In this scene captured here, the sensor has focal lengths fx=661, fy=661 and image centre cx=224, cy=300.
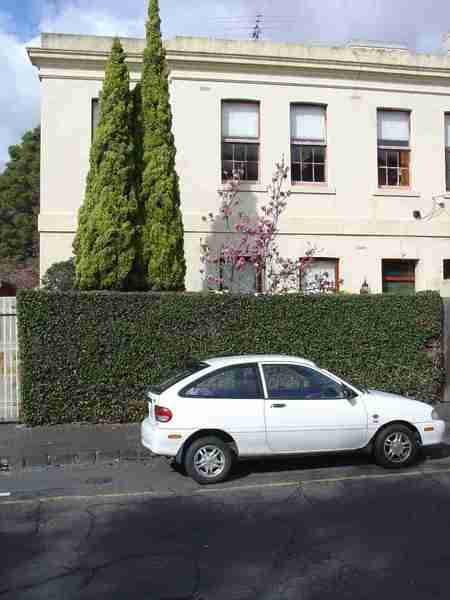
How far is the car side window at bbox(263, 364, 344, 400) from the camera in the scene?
335 inches

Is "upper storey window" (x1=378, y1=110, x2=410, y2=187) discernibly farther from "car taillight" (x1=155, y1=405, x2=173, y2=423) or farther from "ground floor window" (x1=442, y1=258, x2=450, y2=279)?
"car taillight" (x1=155, y1=405, x2=173, y2=423)

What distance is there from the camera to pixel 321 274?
17.3 m

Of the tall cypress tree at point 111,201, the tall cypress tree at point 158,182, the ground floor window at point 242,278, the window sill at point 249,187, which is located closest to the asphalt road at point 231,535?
the tall cypress tree at point 111,201

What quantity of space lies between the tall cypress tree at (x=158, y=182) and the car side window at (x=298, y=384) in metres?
5.31

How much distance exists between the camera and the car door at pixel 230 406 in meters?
8.13

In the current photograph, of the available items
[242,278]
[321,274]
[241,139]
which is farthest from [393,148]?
[242,278]

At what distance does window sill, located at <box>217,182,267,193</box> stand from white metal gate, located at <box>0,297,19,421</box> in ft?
22.1

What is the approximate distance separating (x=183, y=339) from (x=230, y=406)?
4115mm

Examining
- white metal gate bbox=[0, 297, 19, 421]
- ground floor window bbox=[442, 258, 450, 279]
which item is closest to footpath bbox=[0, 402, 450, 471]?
white metal gate bbox=[0, 297, 19, 421]

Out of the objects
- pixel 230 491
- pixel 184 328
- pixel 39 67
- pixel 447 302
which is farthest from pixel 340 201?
pixel 230 491

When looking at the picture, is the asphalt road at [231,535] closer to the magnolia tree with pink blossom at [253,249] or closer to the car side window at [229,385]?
the car side window at [229,385]

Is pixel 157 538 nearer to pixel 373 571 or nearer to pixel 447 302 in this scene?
pixel 373 571

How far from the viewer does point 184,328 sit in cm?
1226

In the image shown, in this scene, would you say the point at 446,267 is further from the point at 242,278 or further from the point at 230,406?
the point at 230,406
